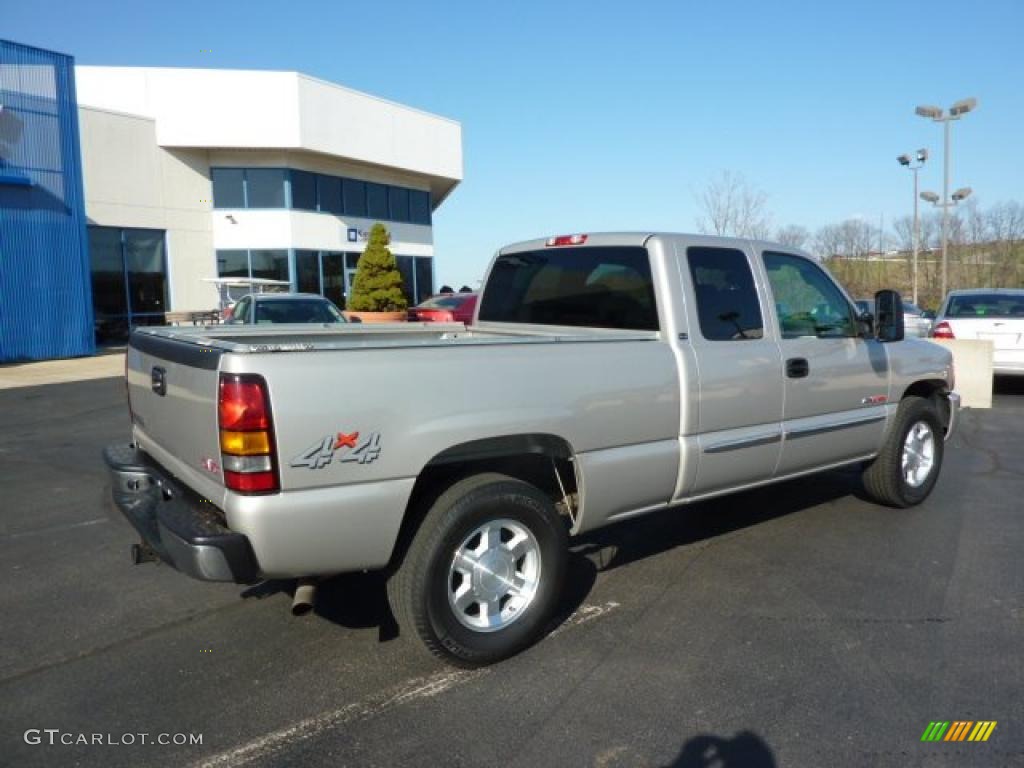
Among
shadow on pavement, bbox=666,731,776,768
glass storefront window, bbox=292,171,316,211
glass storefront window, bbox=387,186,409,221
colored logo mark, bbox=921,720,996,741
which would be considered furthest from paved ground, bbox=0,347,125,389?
colored logo mark, bbox=921,720,996,741

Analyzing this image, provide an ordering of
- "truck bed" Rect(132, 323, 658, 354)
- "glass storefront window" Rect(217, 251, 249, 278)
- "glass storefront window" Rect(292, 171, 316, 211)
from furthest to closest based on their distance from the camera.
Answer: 1. "glass storefront window" Rect(292, 171, 316, 211)
2. "glass storefront window" Rect(217, 251, 249, 278)
3. "truck bed" Rect(132, 323, 658, 354)

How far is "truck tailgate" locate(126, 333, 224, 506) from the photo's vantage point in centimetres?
300

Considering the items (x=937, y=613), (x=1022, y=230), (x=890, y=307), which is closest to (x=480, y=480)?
(x=937, y=613)

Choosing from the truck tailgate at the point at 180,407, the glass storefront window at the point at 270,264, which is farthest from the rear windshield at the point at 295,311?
the glass storefront window at the point at 270,264

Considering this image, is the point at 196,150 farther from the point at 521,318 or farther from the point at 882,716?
the point at 882,716

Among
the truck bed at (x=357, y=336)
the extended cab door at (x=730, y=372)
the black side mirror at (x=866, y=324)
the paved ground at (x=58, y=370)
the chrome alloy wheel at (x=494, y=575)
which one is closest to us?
the truck bed at (x=357, y=336)

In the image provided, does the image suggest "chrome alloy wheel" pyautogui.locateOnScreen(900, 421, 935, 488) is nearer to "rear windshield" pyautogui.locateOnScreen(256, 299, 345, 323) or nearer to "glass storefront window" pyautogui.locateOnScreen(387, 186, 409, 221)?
"rear windshield" pyautogui.locateOnScreen(256, 299, 345, 323)

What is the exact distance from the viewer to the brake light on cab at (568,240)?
479 cm

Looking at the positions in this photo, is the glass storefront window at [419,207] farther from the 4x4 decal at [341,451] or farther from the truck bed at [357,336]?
the 4x4 decal at [341,451]

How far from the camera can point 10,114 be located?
692 inches

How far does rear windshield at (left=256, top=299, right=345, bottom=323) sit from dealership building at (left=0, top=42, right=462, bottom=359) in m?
9.20

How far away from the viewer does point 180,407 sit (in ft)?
10.9

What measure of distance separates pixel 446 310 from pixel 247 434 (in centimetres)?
1402

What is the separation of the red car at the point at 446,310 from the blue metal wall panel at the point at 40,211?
846 cm
